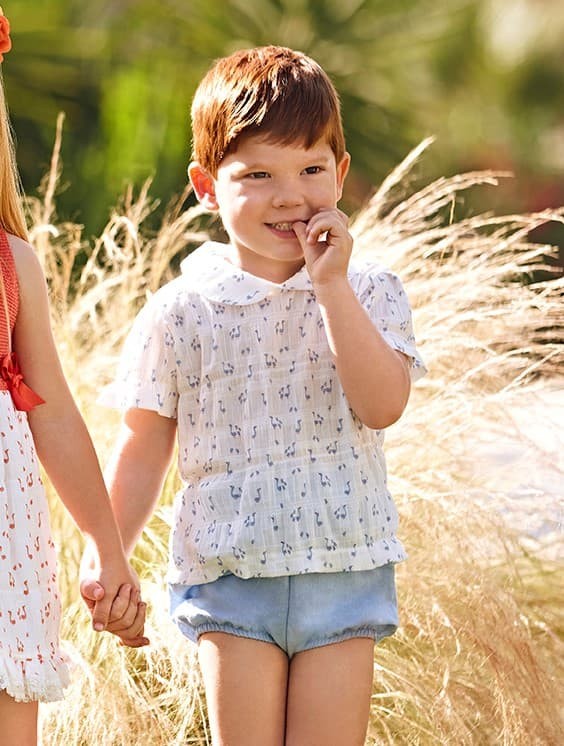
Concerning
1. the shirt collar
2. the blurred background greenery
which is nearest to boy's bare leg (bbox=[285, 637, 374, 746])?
the shirt collar

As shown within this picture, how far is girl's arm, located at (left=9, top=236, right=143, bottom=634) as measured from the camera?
7.06ft

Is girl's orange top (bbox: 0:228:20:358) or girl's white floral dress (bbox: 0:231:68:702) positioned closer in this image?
girl's white floral dress (bbox: 0:231:68:702)

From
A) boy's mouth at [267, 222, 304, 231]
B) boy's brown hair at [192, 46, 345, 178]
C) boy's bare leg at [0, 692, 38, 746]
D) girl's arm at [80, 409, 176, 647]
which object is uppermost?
boy's brown hair at [192, 46, 345, 178]

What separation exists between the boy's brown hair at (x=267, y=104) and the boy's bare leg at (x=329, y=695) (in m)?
0.83

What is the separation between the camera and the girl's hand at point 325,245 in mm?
2137

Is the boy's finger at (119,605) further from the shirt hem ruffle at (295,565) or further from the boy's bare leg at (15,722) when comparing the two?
the boy's bare leg at (15,722)

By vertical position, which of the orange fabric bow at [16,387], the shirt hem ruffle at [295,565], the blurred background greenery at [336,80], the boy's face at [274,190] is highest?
the blurred background greenery at [336,80]

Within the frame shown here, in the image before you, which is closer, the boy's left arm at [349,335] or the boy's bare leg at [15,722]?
the boy's bare leg at [15,722]

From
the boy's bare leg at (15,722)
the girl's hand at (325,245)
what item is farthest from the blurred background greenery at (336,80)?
the boy's bare leg at (15,722)

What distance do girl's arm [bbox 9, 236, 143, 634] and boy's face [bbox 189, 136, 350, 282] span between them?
35 cm

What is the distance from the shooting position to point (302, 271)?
226cm

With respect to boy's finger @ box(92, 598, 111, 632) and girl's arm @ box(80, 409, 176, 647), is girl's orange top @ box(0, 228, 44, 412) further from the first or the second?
boy's finger @ box(92, 598, 111, 632)

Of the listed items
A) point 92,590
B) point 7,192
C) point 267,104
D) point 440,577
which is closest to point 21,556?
point 92,590

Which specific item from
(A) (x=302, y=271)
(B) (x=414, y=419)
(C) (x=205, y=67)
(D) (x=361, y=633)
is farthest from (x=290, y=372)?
(C) (x=205, y=67)
